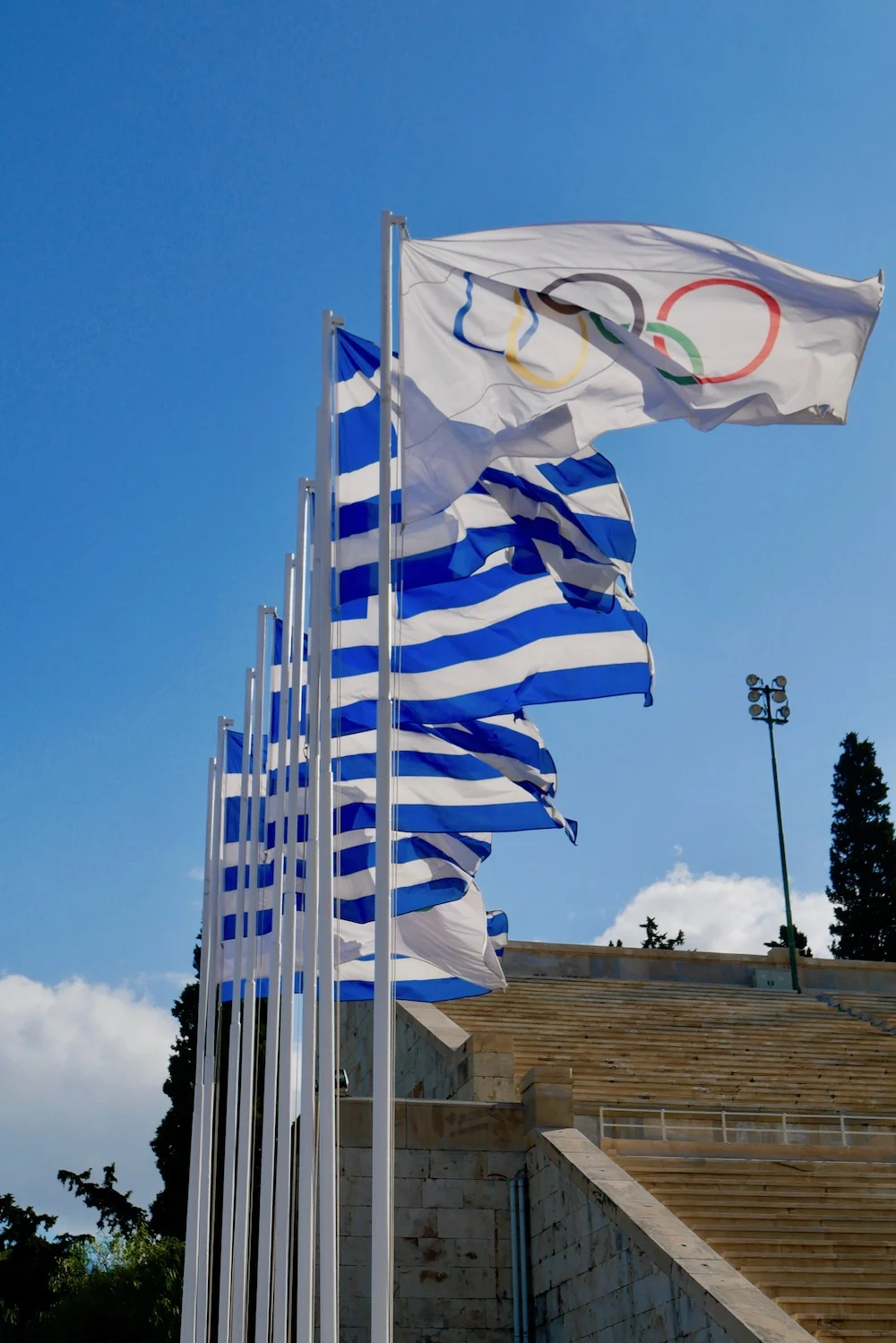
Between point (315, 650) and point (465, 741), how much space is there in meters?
1.76

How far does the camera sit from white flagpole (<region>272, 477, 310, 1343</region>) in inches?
461

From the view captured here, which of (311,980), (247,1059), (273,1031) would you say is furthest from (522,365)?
(247,1059)

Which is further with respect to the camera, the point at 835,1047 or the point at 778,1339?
the point at 835,1047

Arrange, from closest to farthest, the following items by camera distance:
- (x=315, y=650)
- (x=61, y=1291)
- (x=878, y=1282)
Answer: (x=315, y=650), (x=878, y=1282), (x=61, y=1291)

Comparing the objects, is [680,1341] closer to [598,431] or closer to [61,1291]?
[598,431]

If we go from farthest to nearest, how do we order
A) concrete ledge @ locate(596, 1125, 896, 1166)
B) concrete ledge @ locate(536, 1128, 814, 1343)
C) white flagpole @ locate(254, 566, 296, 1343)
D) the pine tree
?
the pine tree
concrete ledge @ locate(596, 1125, 896, 1166)
white flagpole @ locate(254, 566, 296, 1343)
concrete ledge @ locate(536, 1128, 814, 1343)

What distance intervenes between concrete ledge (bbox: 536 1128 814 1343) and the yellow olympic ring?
794cm

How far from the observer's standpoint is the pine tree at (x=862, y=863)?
53.8 meters

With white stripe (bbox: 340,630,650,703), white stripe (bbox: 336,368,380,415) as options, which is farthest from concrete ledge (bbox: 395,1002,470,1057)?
white stripe (bbox: 336,368,380,415)

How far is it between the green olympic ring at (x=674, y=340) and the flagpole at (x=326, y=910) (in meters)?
2.65

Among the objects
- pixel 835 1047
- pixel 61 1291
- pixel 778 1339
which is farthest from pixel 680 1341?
pixel 61 1291

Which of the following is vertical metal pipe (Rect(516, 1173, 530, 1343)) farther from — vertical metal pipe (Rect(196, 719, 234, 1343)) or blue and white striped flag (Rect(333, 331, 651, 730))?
blue and white striped flag (Rect(333, 331, 651, 730))

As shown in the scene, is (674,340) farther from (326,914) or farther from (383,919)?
(326,914)

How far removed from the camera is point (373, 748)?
1402 cm
